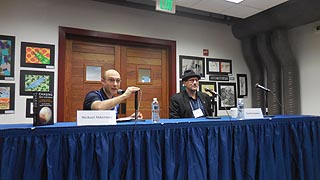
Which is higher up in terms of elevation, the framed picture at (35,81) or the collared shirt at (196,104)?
the framed picture at (35,81)

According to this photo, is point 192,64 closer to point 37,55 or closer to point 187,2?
point 187,2

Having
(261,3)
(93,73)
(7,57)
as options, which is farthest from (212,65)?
(7,57)

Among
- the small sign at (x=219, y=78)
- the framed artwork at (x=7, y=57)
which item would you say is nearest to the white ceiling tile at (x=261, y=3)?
the small sign at (x=219, y=78)

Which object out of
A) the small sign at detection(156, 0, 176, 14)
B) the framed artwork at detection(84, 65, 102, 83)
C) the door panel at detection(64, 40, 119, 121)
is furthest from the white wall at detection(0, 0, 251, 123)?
the small sign at detection(156, 0, 176, 14)

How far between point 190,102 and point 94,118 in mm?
1432

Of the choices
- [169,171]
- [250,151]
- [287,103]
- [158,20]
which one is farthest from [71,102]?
[287,103]

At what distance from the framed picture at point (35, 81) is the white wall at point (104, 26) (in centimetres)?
6

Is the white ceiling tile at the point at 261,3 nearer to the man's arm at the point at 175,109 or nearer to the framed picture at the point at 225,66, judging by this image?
the framed picture at the point at 225,66

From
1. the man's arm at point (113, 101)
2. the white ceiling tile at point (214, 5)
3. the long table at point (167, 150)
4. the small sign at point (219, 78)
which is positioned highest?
the white ceiling tile at point (214, 5)

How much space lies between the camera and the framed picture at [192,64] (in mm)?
3910

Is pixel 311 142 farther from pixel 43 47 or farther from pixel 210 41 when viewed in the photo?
pixel 43 47

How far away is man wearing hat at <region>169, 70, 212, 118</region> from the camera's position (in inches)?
100

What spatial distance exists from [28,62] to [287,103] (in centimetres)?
376

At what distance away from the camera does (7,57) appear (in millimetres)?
2842
